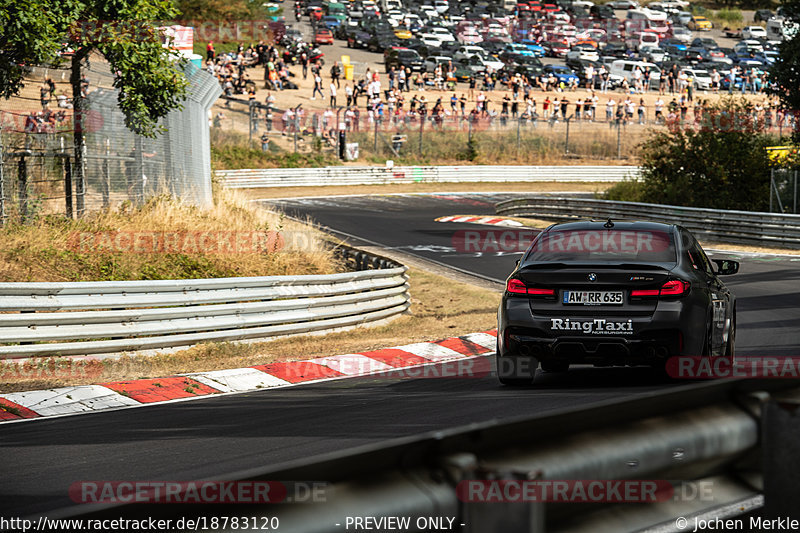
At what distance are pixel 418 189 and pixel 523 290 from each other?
3640 centimetres

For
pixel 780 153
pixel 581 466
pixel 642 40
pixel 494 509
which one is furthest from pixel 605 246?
pixel 642 40

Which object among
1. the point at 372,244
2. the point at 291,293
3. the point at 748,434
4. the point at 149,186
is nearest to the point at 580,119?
the point at 372,244

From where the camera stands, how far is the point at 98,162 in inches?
663

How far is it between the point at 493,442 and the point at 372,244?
22766 millimetres

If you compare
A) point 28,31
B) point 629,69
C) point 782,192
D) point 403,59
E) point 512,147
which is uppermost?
point 403,59

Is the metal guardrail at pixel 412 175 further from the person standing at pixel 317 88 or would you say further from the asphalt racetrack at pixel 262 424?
the asphalt racetrack at pixel 262 424

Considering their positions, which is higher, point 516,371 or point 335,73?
point 335,73

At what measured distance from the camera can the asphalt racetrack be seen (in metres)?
6.10

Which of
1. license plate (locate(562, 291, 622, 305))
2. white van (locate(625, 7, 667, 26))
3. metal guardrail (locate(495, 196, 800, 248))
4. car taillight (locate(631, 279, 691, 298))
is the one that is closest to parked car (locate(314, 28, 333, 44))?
white van (locate(625, 7, 667, 26))

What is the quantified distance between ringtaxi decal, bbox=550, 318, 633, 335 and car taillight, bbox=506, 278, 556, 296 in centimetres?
24

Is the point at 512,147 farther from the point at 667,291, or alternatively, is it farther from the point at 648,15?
the point at 648,15

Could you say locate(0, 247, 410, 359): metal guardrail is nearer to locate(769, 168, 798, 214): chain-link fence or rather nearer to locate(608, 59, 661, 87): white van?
locate(769, 168, 798, 214): chain-link fence

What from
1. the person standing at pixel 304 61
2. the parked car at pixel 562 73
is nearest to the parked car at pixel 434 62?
the parked car at pixel 562 73

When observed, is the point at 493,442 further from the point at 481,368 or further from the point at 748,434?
the point at 481,368
